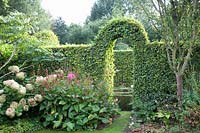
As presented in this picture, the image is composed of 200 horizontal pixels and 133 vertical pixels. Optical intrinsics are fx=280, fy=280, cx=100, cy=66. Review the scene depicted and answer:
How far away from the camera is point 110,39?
8016mm

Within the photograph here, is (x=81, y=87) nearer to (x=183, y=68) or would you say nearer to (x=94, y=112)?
(x=94, y=112)

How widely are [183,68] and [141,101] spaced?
5.13 feet

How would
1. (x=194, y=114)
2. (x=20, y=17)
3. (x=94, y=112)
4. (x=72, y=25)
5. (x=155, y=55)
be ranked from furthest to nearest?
(x=72, y=25) → (x=155, y=55) → (x=20, y=17) → (x=94, y=112) → (x=194, y=114)

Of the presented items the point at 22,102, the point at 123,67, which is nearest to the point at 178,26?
the point at 22,102

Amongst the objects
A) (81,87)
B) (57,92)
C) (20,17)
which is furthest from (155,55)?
(20,17)

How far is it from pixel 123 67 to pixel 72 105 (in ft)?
19.7

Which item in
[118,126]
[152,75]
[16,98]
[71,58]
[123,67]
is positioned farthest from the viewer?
[123,67]

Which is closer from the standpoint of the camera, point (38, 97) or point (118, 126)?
point (38, 97)

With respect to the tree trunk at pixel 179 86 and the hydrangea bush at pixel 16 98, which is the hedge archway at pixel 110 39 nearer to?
the tree trunk at pixel 179 86

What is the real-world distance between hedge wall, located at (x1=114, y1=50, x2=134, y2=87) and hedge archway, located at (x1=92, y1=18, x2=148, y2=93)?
3.77 metres

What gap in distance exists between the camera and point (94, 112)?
21.3 feet

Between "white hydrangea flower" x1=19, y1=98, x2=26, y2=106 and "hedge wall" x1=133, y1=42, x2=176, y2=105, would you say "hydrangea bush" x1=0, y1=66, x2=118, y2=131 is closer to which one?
"white hydrangea flower" x1=19, y1=98, x2=26, y2=106

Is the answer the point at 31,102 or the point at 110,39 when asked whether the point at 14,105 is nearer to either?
the point at 31,102

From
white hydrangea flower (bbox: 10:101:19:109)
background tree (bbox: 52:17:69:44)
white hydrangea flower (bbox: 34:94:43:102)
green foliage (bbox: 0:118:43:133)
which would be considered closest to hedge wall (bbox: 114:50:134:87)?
green foliage (bbox: 0:118:43:133)
